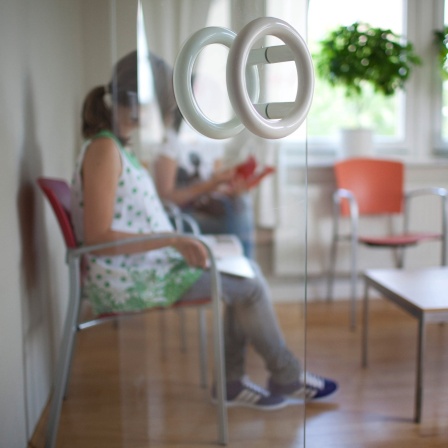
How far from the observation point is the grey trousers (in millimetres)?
1782

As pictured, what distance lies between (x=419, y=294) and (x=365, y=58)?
1.45 meters

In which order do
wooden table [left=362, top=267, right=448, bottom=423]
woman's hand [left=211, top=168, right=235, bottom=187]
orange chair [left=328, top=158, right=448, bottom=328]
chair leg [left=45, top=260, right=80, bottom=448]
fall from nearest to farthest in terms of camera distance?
chair leg [left=45, top=260, right=80, bottom=448]
wooden table [left=362, top=267, right=448, bottom=423]
woman's hand [left=211, top=168, right=235, bottom=187]
orange chair [left=328, top=158, right=448, bottom=328]

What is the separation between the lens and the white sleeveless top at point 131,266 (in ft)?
5.32

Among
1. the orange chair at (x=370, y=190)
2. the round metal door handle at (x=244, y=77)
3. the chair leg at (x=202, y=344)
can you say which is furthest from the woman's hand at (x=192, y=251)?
the orange chair at (x=370, y=190)

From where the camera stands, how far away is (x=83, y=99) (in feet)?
5.51

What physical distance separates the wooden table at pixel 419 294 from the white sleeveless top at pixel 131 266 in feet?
2.10

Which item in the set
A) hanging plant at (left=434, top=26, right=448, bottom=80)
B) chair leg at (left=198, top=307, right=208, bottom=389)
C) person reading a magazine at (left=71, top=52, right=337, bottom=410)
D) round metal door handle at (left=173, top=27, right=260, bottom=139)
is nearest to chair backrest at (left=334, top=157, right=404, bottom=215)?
hanging plant at (left=434, top=26, right=448, bottom=80)

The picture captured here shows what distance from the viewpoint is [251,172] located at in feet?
8.44

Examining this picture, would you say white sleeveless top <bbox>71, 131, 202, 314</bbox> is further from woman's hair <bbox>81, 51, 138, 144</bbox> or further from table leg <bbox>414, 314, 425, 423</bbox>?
table leg <bbox>414, 314, 425, 423</bbox>

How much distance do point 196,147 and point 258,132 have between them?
1.55 metres

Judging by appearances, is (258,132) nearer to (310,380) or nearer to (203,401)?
(203,401)

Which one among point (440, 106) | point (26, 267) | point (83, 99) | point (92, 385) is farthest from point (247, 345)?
point (440, 106)

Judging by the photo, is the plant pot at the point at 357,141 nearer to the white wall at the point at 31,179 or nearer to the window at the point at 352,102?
the window at the point at 352,102

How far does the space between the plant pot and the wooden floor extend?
958mm
